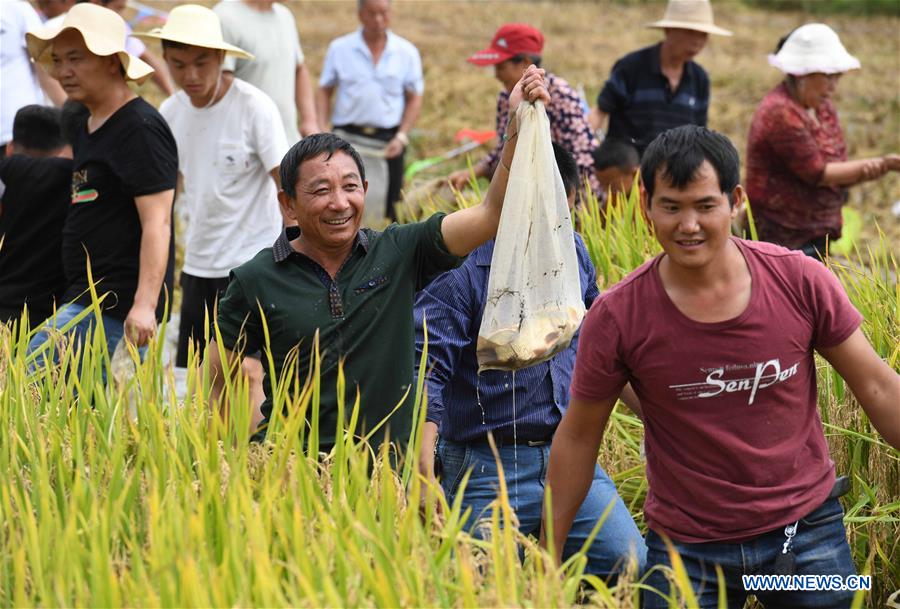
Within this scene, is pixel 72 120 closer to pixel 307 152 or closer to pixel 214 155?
pixel 214 155

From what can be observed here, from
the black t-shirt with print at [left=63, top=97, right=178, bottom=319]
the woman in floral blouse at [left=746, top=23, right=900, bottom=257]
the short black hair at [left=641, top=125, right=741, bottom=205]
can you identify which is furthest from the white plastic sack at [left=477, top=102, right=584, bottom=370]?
the woman in floral blouse at [left=746, top=23, right=900, bottom=257]

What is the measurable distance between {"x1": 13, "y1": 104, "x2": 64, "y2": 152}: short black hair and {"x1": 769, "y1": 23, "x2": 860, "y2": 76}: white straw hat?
2.68m

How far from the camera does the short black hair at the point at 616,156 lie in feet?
18.2

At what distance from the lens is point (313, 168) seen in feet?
10.1

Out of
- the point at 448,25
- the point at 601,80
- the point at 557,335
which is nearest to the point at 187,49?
the point at 557,335

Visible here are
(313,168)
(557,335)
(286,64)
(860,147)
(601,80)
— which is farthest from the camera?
(601,80)

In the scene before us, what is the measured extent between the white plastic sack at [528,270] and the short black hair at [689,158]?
0.34 meters

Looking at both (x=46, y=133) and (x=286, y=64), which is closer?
(x=46, y=133)

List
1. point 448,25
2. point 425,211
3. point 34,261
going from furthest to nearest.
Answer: point 448,25 → point 425,211 → point 34,261

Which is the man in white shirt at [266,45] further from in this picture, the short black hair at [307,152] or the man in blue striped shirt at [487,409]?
the man in blue striped shirt at [487,409]

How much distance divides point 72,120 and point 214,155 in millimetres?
548

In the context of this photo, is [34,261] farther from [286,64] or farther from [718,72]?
[718,72]

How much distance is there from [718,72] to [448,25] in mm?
4587

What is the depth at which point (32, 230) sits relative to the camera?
436cm
